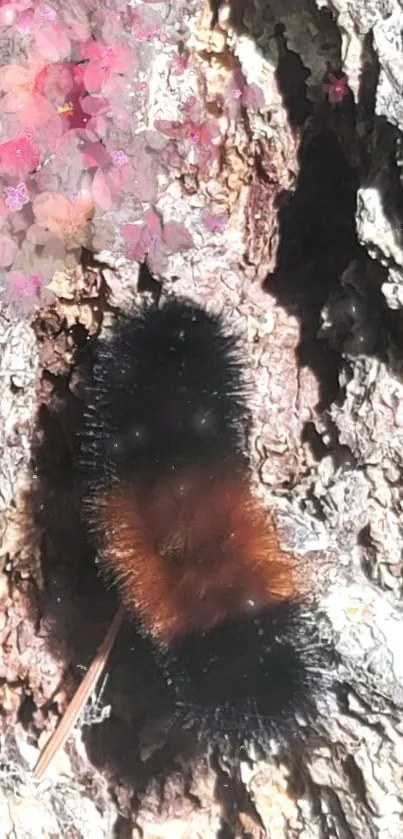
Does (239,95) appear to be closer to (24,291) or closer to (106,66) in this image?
(106,66)

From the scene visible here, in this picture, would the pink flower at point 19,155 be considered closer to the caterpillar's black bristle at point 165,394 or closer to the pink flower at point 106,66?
the pink flower at point 106,66

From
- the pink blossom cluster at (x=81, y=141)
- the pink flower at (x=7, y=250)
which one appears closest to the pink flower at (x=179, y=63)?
the pink blossom cluster at (x=81, y=141)

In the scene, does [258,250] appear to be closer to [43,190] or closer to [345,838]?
[43,190]

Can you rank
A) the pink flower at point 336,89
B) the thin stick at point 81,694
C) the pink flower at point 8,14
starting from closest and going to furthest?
the pink flower at point 336,89
the pink flower at point 8,14
the thin stick at point 81,694

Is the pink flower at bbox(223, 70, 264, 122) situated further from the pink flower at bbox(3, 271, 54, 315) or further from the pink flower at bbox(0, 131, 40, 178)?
the pink flower at bbox(3, 271, 54, 315)

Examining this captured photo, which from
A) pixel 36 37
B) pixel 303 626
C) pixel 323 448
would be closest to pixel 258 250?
pixel 323 448

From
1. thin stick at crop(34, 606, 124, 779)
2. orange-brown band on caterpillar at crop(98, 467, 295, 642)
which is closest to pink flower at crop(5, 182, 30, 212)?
orange-brown band on caterpillar at crop(98, 467, 295, 642)
